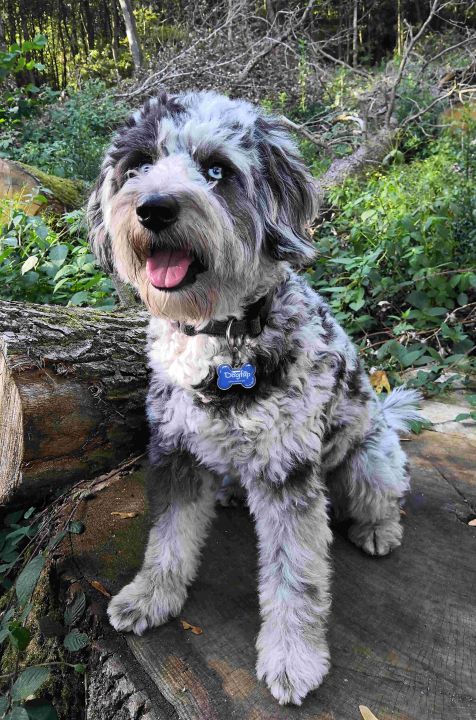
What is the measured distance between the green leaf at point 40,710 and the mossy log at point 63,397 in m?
0.78

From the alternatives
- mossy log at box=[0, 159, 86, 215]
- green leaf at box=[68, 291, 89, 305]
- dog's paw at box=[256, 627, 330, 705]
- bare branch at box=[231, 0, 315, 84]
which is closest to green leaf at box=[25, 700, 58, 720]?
dog's paw at box=[256, 627, 330, 705]

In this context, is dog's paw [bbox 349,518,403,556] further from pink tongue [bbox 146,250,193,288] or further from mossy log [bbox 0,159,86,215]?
mossy log [bbox 0,159,86,215]

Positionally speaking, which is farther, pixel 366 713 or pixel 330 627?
pixel 330 627

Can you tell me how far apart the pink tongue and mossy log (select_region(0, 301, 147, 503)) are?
64cm

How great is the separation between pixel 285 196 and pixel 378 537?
63.6 inches

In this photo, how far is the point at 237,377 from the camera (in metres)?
2.18

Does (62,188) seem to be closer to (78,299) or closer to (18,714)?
(78,299)

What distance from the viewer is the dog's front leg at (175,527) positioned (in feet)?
7.55

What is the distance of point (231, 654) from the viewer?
2055 millimetres

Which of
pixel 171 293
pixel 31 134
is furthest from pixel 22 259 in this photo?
pixel 31 134

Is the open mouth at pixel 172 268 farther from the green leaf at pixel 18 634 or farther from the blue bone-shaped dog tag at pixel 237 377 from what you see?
the green leaf at pixel 18 634

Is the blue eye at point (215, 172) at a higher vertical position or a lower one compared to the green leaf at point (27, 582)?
higher

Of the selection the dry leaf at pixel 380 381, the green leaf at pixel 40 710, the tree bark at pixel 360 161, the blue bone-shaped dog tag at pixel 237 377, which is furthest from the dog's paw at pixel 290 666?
the tree bark at pixel 360 161

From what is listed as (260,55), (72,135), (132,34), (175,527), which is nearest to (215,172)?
(175,527)
